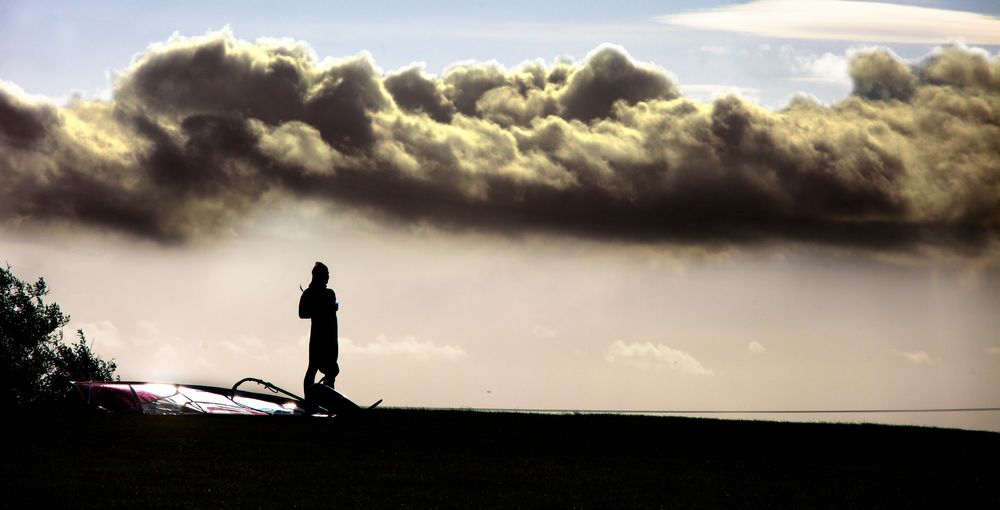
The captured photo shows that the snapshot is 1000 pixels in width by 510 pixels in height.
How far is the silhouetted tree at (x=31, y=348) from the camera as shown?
6538 cm

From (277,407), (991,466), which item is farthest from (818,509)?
(277,407)

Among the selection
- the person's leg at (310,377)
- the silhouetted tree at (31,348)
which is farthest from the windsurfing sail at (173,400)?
the silhouetted tree at (31,348)

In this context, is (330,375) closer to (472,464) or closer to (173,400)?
(173,400)

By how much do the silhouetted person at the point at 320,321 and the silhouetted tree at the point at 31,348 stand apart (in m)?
45.3

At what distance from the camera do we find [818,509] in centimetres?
1444

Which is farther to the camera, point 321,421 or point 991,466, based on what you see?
point 321,421

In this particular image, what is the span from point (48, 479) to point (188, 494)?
1.96 metres

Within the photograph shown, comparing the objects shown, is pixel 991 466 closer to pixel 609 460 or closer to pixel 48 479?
pixel 609 460

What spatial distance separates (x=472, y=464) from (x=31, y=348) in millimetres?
56352

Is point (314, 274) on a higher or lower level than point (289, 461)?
higher

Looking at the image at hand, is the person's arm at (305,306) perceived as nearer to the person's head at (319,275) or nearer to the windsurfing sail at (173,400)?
the person's head at (319,275)

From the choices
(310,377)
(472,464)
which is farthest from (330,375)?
(472,464)

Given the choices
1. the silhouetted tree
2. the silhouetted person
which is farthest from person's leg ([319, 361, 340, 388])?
the silhouetted tree

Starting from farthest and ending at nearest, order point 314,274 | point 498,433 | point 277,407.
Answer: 1. point 277,407
2. point 314,274
3. point 498,433
